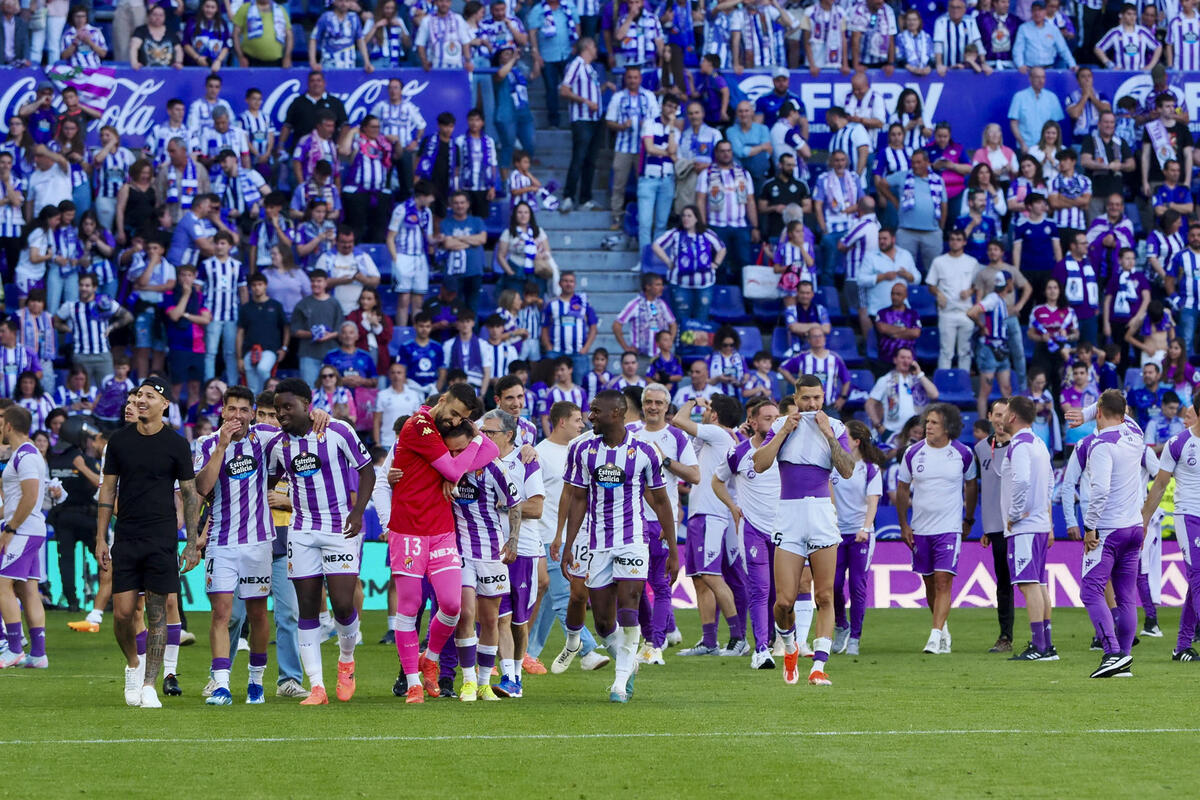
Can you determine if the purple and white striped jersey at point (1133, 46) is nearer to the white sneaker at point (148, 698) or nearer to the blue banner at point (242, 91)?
the blue banner at point (242, 91)

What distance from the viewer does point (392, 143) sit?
25.1 metres

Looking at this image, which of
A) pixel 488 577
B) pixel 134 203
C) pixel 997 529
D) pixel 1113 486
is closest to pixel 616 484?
pixel 488 577

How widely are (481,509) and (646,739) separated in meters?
2.59

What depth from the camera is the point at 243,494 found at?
470 inches

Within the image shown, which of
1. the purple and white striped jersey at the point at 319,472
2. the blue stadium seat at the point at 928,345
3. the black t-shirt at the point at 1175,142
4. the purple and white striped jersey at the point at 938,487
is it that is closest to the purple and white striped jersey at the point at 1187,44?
the black t-shirt at the point at 1175,142

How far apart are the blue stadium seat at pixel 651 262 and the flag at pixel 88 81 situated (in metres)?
8.05

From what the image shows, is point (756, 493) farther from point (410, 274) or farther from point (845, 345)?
point (845, 345)

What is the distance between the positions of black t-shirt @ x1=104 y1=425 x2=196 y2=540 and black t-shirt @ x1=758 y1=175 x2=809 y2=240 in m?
15.1

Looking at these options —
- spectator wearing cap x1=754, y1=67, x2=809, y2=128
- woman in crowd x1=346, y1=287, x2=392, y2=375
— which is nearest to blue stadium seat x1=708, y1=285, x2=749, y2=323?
spectator wearing cap x1=754, y1=67, x2=809, y2=128

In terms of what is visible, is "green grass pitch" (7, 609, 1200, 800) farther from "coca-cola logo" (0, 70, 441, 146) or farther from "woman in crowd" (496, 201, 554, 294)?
"coca-cola logo" (0, 70, 441, 146)

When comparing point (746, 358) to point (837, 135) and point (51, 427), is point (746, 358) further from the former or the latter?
point (51, 427)

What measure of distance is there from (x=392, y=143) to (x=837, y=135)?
262 inches

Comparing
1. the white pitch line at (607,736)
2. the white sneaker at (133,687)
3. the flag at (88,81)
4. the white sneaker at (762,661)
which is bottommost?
the white sneaker at (762,661)

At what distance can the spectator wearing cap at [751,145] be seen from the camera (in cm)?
2598
